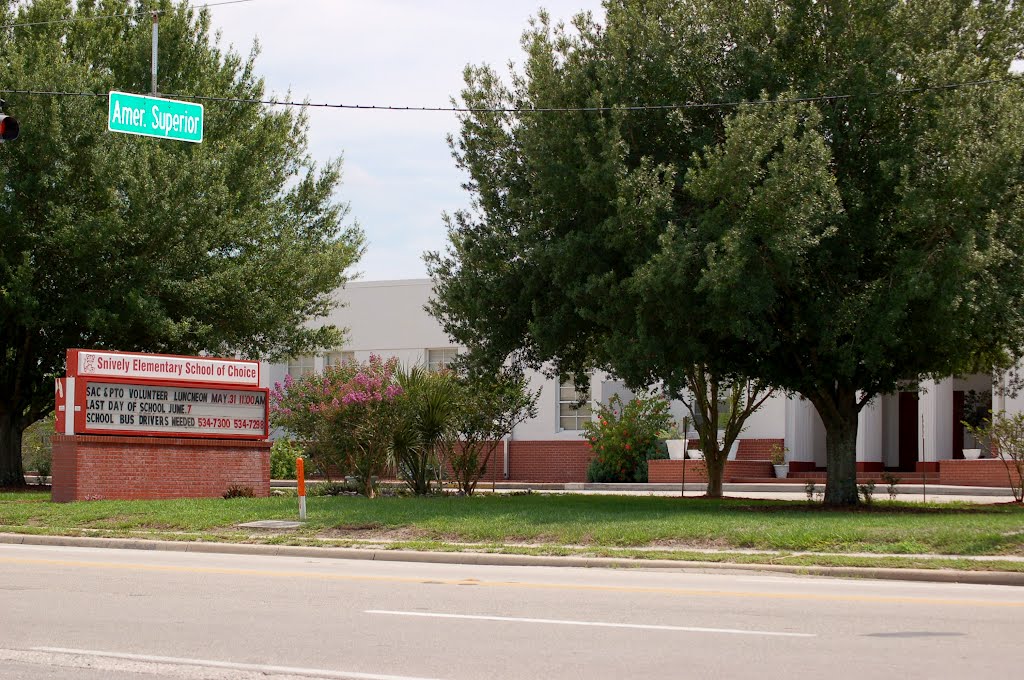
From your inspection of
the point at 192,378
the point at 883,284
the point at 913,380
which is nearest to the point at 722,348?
the point at 883,284

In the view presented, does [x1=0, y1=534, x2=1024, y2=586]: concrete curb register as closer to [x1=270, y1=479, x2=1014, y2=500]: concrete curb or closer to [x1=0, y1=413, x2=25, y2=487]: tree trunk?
[x1=270, y1=479, x2=1014, y2=500]: concrete curb

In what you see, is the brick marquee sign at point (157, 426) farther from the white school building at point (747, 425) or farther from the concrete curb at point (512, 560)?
the white school building at point (747, 425)

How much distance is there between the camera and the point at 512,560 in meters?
17.0

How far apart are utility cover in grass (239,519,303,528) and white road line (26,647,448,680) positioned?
37.5 ft

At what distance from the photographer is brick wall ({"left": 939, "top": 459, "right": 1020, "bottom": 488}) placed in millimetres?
33219

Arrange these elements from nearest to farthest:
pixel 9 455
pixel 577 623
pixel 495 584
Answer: pixel 577 623 < pixel 495 584 < pixel 9 455

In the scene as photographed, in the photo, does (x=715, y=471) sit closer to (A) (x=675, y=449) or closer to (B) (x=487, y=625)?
(A) (x=675, y=449)

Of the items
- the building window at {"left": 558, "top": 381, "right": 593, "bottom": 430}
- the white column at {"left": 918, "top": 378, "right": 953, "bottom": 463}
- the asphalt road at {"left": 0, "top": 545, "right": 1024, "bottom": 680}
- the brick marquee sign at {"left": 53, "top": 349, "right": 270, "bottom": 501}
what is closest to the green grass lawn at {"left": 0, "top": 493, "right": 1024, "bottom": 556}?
the brick marquee sign at {"left": 53, "top": 349, "right": 270, "bottom": 501}

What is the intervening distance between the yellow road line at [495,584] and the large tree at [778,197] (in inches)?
266

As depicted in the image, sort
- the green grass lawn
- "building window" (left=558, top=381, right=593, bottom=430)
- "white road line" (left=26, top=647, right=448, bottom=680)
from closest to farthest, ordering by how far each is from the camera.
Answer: "white road line" (left=26, top=647, right=448, bottom=680) → the green grass lawn → "building window" (left=558, top=381, right=593, bottom=430)

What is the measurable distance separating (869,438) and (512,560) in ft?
76.8

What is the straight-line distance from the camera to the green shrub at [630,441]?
1531 inches

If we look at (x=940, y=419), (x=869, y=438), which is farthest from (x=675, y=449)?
(x=940, y=419)

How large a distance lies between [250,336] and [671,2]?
52.9 feet
